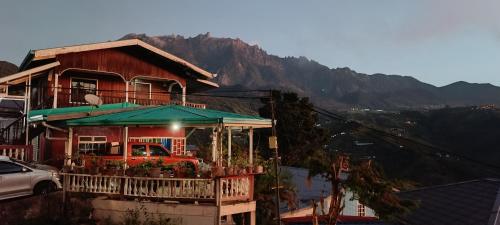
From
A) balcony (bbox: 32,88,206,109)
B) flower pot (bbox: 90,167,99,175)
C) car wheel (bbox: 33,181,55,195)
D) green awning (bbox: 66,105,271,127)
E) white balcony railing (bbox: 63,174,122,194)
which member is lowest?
car wheel (bbox: 33,181,55,195)

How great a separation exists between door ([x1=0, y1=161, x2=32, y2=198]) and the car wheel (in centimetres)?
31

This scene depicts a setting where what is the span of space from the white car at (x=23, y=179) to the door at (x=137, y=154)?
280cm

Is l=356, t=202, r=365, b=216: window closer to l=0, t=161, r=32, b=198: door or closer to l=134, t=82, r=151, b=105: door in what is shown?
l=134, t=82, r=151, b=105: door

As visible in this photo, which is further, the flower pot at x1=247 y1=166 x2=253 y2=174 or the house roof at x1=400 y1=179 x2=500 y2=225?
the house roof at x1=400 y1=179 x2=500 y2=225

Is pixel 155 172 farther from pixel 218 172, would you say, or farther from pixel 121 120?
pixel 121 120

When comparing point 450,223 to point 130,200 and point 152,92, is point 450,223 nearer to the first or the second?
point 130,200

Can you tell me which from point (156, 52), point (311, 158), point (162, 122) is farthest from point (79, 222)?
point (156, 52)

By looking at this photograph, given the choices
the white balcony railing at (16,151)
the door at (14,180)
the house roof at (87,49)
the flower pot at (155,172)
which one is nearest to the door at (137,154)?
the flower pot at (155,172)

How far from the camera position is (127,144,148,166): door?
18.2 meters

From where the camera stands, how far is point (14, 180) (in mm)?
15844

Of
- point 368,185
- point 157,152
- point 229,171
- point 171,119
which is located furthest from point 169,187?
point 368,185

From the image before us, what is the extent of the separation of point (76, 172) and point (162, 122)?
3636 mm

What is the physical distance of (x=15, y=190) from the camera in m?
15.9

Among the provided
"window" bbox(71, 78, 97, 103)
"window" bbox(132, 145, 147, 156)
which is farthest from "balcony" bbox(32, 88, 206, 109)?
"window" bbox(132, 145, 147, 156)
